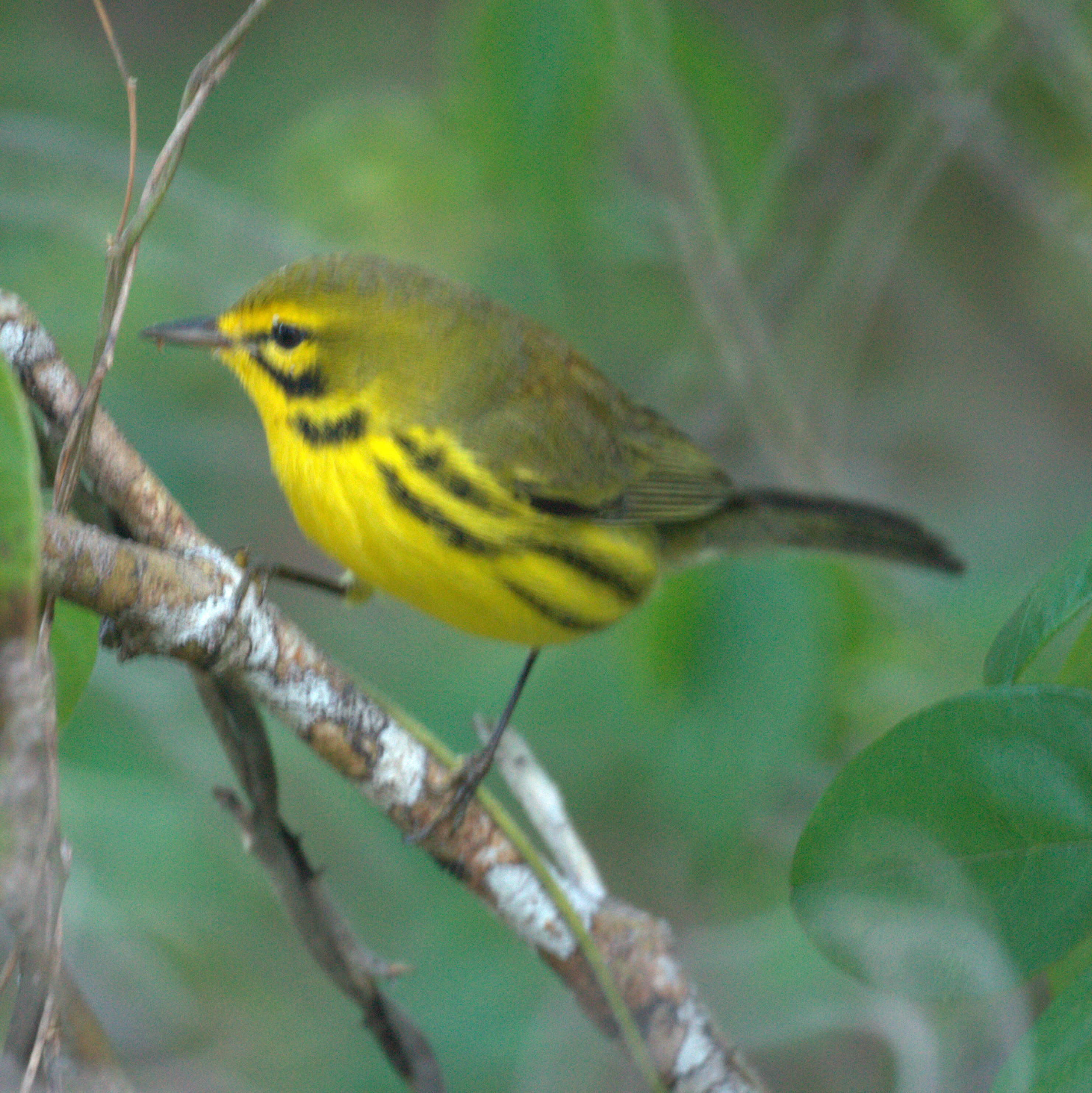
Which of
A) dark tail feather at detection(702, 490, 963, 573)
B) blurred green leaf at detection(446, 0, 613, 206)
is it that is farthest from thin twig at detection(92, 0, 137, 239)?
dark tail feather at detection(702, 490, 963, 573)

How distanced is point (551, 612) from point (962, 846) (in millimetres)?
1342

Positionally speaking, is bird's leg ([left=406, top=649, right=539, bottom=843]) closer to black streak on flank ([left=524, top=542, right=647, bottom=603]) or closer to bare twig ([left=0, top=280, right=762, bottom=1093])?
bare twig ([left=0, top=280, right=762, bottom=1093])

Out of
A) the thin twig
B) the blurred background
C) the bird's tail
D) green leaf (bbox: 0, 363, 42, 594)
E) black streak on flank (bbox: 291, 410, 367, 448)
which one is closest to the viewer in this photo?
green leaf (bbox: 0, 363, 42, 594)

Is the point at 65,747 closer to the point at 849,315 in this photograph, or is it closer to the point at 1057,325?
the point at 849,315

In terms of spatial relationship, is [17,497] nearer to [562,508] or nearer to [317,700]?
[317,700]

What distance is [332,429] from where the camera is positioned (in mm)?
2633

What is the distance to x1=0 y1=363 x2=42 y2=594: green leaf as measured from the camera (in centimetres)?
107

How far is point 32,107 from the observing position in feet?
16.1

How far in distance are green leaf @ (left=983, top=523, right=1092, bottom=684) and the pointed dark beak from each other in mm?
1653

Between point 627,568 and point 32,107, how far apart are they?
128 inches

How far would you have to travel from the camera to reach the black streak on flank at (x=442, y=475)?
258 cm

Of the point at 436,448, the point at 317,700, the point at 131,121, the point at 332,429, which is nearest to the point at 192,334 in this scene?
the point at 332,429

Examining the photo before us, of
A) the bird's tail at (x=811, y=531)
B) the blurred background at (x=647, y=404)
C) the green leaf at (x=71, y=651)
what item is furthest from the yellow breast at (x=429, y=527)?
the green leaf at (x=71, y=651)

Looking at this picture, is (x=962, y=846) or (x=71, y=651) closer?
(x=962, y=846)
